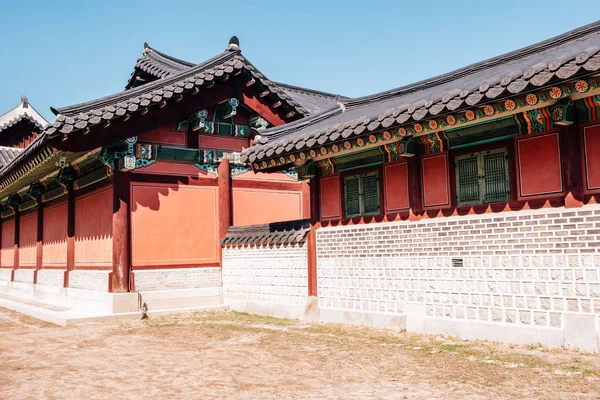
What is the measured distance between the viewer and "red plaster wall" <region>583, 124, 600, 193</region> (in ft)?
23.3

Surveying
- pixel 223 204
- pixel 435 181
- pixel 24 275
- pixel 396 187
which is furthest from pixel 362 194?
pixel 24 275

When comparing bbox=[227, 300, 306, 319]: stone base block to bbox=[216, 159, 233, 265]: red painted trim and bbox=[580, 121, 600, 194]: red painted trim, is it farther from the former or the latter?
bbox=[580, 121, 600, 194]: red painted trim

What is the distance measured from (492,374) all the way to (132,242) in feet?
29.0

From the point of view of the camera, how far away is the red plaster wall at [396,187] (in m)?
9.62

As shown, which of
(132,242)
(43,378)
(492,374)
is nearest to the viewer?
(492,374)

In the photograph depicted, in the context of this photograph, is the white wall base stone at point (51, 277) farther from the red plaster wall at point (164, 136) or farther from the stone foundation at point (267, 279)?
the stone foundation at point (267, 279)

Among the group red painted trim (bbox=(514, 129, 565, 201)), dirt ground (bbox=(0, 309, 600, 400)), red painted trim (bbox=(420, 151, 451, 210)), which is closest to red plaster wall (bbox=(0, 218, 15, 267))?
dirt ground (bbox=(0, 309, 600, 400))

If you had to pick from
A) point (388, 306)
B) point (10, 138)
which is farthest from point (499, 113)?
point (10, 138)

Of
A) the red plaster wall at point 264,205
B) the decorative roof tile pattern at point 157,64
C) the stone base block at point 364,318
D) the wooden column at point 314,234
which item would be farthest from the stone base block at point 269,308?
the decorative roof tile pattern at point 157,64

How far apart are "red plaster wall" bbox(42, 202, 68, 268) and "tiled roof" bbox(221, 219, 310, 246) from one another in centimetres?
571

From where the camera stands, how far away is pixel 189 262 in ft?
44.5

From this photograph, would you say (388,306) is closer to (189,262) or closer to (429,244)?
(429,244)

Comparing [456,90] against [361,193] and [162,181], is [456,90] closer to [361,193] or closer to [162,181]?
[361,193]

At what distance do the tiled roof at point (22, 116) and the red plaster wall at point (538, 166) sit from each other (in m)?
26.6
